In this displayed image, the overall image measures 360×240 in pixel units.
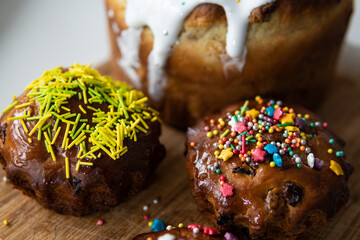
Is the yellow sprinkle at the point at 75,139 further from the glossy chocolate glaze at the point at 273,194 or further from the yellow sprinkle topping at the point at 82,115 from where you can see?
the glossy chocolate glaze at the point at 273,194

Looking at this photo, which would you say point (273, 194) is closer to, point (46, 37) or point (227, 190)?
point (227, 190)

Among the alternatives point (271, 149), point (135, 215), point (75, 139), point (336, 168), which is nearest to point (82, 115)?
point (75, 139)

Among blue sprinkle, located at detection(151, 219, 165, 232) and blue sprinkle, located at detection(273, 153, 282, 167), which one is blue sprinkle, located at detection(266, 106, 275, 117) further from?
blue sprinkle, located at detection(151, 219, 165, 232)

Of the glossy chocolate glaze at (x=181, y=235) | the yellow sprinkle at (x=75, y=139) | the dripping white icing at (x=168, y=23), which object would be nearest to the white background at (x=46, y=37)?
the dripping white icing at (x=168, y=23)

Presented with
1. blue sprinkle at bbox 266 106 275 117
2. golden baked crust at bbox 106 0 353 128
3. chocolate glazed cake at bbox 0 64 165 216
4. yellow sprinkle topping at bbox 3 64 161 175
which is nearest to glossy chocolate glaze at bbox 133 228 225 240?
chocolate glazed cake at bbox 0 64 165 216

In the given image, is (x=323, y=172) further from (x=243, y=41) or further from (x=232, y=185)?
(x=243, y=41)

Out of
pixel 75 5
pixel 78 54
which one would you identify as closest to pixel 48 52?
pixel 78 54

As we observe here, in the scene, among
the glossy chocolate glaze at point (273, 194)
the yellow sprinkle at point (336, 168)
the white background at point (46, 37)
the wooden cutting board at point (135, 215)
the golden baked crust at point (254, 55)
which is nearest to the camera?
the glossy chocolate glaze at point (273, 194)
